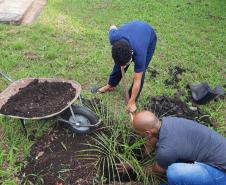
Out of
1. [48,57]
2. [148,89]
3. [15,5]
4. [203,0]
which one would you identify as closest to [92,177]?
[148,89]

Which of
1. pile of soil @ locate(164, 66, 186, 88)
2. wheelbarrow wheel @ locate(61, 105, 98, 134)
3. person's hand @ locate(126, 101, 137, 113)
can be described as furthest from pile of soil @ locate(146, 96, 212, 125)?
wheelbarrow wheel @ locate(61, 105, 98, 134)

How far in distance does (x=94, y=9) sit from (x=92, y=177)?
5.68 meters

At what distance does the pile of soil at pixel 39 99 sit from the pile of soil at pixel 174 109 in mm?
1338

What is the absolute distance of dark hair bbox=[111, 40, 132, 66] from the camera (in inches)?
170

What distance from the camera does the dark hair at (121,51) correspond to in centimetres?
432

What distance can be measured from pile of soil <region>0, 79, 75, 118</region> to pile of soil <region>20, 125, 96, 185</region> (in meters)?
0.45

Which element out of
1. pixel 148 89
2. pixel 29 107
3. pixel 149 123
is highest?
pixel 149 123

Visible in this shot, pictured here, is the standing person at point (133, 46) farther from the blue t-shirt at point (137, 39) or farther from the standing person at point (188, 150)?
the standing person at point (188, 150)

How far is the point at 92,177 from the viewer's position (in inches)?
164

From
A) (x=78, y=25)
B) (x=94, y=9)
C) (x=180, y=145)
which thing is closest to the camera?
(x=180, y=145)

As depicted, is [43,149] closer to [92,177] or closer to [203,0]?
[92,177]

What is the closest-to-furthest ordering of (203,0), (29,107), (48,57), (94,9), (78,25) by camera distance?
1. (29,107)
2. (48,57)
3. (78,25)
4. (94,9)
5. (203,0)

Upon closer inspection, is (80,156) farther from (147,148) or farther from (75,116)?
(147,148)

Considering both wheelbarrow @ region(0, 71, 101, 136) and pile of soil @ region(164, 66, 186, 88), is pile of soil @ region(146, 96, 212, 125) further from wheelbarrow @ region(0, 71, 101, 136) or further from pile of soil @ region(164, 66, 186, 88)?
wheelbarrow @ region(0, 71, 101, 136)
